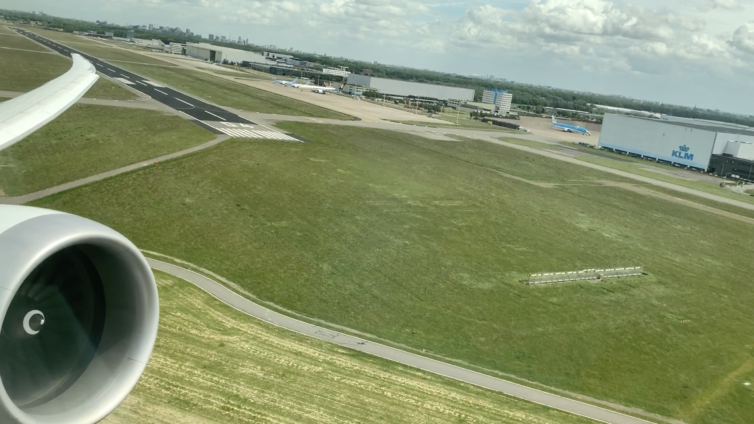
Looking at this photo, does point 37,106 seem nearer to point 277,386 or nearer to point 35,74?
point 277,386

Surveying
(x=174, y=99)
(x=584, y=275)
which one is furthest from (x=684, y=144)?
(x=174, y=99)

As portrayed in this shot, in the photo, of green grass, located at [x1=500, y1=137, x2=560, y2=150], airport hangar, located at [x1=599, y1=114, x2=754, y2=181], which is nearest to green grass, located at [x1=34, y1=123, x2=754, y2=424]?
green grass, located at [x1=500, y1=137, x2=560, y2=150]

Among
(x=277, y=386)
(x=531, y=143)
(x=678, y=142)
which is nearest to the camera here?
(x=277, y=386)

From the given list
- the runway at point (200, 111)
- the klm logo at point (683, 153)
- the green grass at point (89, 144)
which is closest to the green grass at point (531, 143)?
the klm logo at point (683, 153)

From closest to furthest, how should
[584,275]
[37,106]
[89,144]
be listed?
[37,106] < [584,275] < [89,144]

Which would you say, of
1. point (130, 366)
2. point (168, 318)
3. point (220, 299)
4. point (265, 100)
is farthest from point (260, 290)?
point (265, 100)

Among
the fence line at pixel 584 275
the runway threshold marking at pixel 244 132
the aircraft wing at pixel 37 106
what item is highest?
the aircraft wing at pixel 37 106

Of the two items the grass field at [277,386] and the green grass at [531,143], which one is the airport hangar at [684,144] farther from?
the grass field at [277,386]
